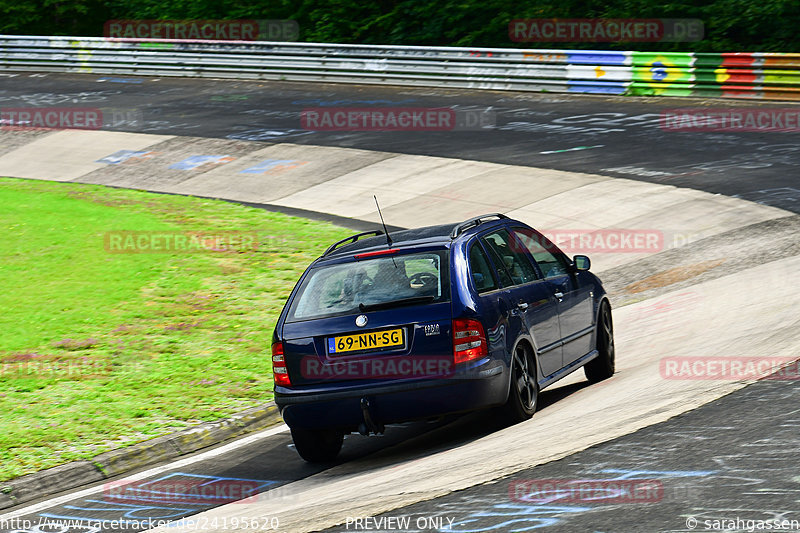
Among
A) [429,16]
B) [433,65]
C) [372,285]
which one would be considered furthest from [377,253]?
[429,16]

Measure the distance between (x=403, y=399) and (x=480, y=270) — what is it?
4.06ft

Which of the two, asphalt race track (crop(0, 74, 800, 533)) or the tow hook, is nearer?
asphalt race track (crop(0, 74, 800, 533))

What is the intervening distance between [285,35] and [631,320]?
3009 centimetres

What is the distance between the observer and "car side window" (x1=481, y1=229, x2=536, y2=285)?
8.34 metres

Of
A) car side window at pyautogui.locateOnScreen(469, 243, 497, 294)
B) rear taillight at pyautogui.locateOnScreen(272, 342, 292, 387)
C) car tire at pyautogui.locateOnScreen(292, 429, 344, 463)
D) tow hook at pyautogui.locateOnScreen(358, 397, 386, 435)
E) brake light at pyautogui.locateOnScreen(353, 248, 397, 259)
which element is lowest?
car tire at pyautogui.locateOnScreen(292, 429, 344, 463)

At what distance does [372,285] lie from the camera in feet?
25.3

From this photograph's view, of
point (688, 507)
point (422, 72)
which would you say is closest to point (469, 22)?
point (422, 72)

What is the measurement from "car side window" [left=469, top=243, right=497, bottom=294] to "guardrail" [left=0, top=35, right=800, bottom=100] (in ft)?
56.7

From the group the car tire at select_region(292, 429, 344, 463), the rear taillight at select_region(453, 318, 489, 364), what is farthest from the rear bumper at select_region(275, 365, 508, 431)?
the car tire at select_region(292, 429, 344, 463)

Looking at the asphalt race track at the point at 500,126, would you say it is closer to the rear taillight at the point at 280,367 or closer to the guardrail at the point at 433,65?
the guardrail at the point at 433,65

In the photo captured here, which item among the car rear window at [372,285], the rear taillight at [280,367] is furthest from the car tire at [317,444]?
the car rear window at [372,285]

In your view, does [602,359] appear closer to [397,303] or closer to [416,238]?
[416,238]

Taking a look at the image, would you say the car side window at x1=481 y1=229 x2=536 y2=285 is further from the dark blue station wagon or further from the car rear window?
the car rear window

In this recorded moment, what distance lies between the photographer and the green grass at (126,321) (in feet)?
30.9
